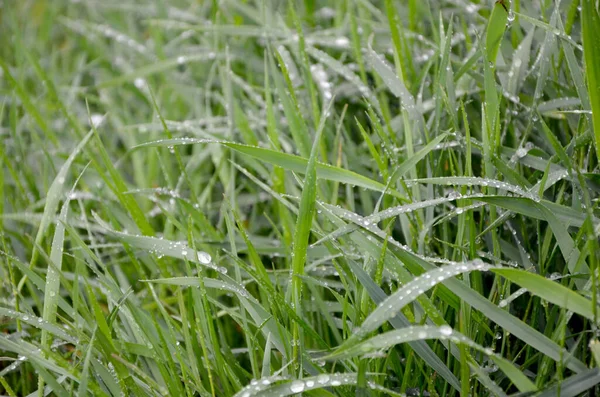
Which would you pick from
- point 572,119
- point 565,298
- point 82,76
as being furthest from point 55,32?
point 565,298

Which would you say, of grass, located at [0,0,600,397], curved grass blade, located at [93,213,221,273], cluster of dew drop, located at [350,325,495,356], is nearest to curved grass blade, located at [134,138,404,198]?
grass, located at [0,0,600,397]

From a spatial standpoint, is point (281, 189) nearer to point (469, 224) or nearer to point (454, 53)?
point (469, 224)

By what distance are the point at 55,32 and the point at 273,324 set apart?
1.93 metres

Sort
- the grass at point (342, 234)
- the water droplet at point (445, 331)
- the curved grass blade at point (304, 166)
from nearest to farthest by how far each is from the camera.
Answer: the water droplet at point (445, 331) → the grass at point (342, 234) → the curved grass blade at point (304, 166)

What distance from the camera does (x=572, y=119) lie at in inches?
42.1

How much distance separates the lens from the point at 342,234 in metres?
0.86

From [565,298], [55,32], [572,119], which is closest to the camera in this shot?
[565,298]

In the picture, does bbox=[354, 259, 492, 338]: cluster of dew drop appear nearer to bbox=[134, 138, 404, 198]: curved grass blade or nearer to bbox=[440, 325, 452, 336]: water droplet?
bbox=[440, 325, 452, 336]: water droplet

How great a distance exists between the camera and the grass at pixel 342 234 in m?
0.80

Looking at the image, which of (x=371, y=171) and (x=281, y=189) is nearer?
(x=281, y=189)

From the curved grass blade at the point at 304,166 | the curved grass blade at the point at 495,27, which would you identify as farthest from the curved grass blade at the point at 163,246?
the curved grass blade at the point at 495,27

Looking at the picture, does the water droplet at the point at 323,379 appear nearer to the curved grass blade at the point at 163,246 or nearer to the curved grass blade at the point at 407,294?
the curved grass blade at the point at 407,294

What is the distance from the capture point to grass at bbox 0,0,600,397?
31.4 inches

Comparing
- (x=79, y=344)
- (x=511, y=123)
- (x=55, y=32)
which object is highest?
(x=55, y=32)
